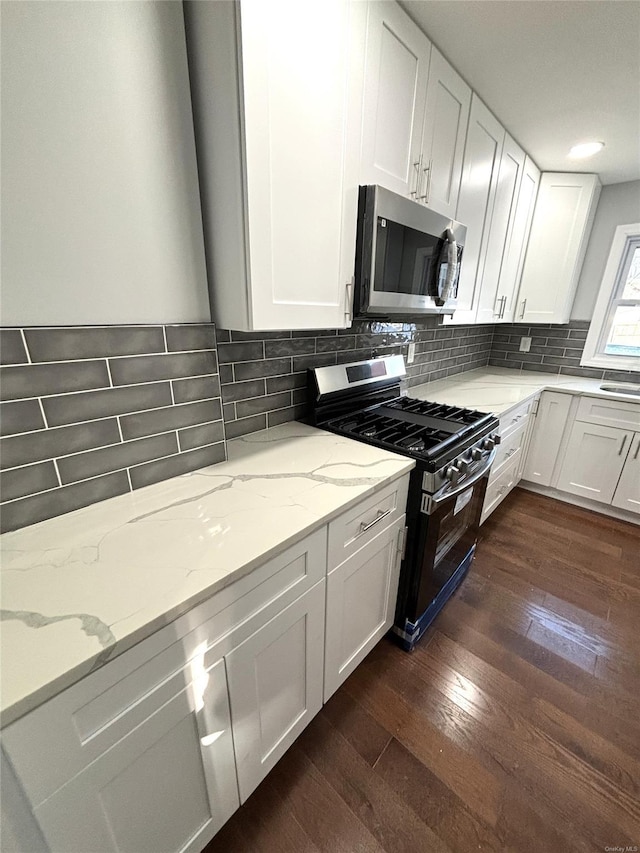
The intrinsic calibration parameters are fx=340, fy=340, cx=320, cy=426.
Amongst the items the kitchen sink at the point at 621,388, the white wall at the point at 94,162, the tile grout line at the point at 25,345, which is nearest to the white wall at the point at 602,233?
the kitchen sink at the point at 621,388

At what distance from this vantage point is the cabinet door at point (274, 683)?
0.84 metres

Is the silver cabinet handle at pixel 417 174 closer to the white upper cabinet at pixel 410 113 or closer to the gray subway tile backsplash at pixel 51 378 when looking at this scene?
the white upper cabinet at pixel 410 113

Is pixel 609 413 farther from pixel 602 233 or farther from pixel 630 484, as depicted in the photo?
pixel 602 233

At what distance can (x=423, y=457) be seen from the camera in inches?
48.1

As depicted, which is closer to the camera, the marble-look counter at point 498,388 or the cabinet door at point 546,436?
the marble-look counter at point 498,388

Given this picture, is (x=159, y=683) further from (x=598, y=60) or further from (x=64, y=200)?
(x=598, y=60)

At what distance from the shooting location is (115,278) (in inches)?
32.8

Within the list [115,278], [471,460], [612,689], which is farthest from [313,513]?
[612,689]

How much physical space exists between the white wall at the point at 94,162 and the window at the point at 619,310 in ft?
10.6

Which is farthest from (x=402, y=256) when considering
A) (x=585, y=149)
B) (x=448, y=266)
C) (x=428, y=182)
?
(x=585, y=149)

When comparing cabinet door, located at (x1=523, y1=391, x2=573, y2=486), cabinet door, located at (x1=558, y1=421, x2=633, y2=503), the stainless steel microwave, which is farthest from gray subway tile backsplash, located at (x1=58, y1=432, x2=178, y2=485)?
cabinet door, located at (x1=558, y1=421, x2=633, y2=503)

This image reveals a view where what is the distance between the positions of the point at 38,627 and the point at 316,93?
55.1 inches

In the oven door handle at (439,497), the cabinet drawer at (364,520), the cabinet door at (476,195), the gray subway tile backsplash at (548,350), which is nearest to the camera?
the cabinet drawer at (364,520)

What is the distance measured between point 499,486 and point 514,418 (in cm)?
48
